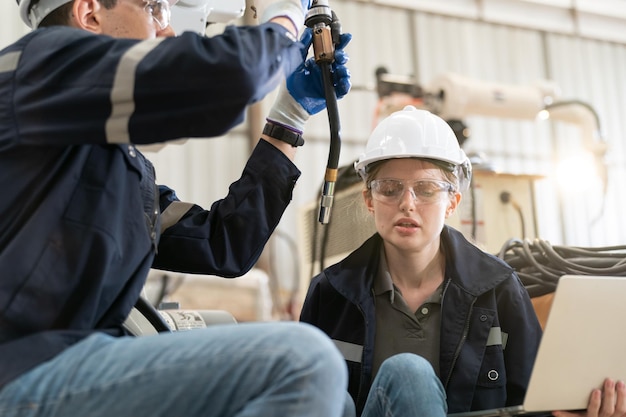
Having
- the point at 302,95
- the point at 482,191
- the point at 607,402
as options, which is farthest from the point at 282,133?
the point at 482,191

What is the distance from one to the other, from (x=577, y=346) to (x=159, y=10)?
3.07 ft

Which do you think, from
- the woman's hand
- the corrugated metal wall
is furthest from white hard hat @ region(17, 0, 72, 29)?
the corrugated metal wall

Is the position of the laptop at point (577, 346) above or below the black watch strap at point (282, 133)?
below

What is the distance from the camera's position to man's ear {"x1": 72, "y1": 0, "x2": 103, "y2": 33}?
1266 millimetres

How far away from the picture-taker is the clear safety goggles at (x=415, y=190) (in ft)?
5.73

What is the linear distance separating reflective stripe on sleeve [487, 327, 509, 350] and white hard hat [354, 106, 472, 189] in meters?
0.41

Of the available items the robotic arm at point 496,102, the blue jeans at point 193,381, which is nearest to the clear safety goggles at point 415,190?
the blue jeans at point 193,381

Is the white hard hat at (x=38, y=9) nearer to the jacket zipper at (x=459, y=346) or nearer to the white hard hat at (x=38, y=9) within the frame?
the white hard hat at (x=38, y=9)

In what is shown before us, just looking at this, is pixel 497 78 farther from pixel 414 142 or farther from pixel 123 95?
pixel 123 95

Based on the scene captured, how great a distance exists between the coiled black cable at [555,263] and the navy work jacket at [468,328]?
0.29m

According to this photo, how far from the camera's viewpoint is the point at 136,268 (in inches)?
→ 44.7

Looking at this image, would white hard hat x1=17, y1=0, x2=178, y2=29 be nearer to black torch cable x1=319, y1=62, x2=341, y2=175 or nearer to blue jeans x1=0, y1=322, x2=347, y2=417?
black torch cable x1=319, y1=62, x2=341, y2=175

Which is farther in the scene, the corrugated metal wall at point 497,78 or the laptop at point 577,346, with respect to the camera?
the corrugated metal wall at point 497,78

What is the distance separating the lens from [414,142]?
1773mm
